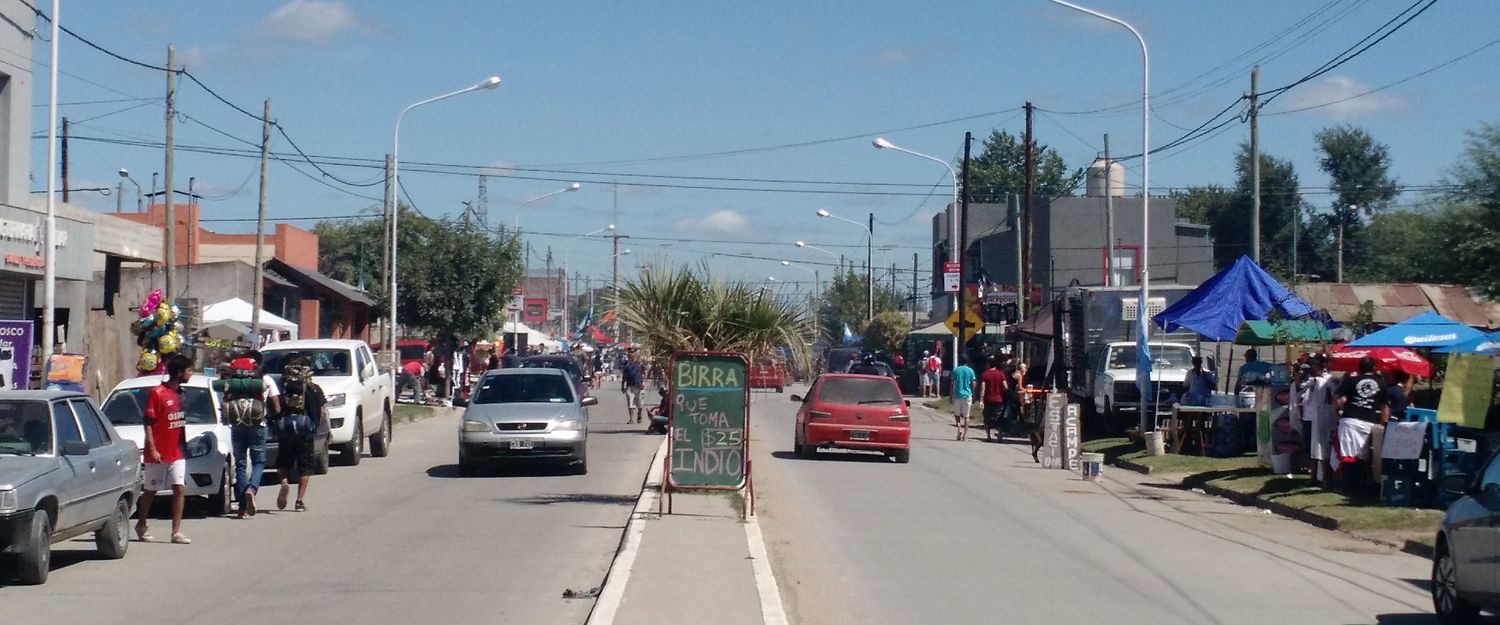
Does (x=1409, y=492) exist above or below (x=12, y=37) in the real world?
below

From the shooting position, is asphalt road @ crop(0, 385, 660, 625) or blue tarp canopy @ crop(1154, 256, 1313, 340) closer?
asphalt road @ crop(0, 385, 660, 625)

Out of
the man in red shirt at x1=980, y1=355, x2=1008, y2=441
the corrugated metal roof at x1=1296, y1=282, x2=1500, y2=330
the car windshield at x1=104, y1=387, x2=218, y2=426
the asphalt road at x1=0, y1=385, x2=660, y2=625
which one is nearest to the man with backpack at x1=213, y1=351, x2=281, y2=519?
the asphalt road at x1=0, y1=385, x2=660, y2=625

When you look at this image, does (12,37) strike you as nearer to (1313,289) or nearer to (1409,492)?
(1409,492)

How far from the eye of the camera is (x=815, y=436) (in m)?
24.2

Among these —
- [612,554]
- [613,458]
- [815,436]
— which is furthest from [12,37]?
[612,554]

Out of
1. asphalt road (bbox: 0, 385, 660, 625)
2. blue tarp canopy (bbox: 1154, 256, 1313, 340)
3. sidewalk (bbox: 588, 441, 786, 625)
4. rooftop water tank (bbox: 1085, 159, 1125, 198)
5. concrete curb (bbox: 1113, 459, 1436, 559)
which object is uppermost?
rooftop water tank (bbox: 1085, 159, 1125, 198)

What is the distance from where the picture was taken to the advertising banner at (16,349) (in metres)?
20.2

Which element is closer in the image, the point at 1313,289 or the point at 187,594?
the point at 187,594

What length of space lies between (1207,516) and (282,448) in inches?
432

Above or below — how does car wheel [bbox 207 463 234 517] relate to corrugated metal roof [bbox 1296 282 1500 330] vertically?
below

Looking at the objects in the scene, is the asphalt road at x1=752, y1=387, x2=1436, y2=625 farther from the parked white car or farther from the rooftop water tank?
the rooftop water tank

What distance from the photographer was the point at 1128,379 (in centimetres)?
2958

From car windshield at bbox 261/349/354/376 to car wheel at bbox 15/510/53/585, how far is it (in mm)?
11959

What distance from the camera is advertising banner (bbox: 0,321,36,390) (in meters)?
20.2
